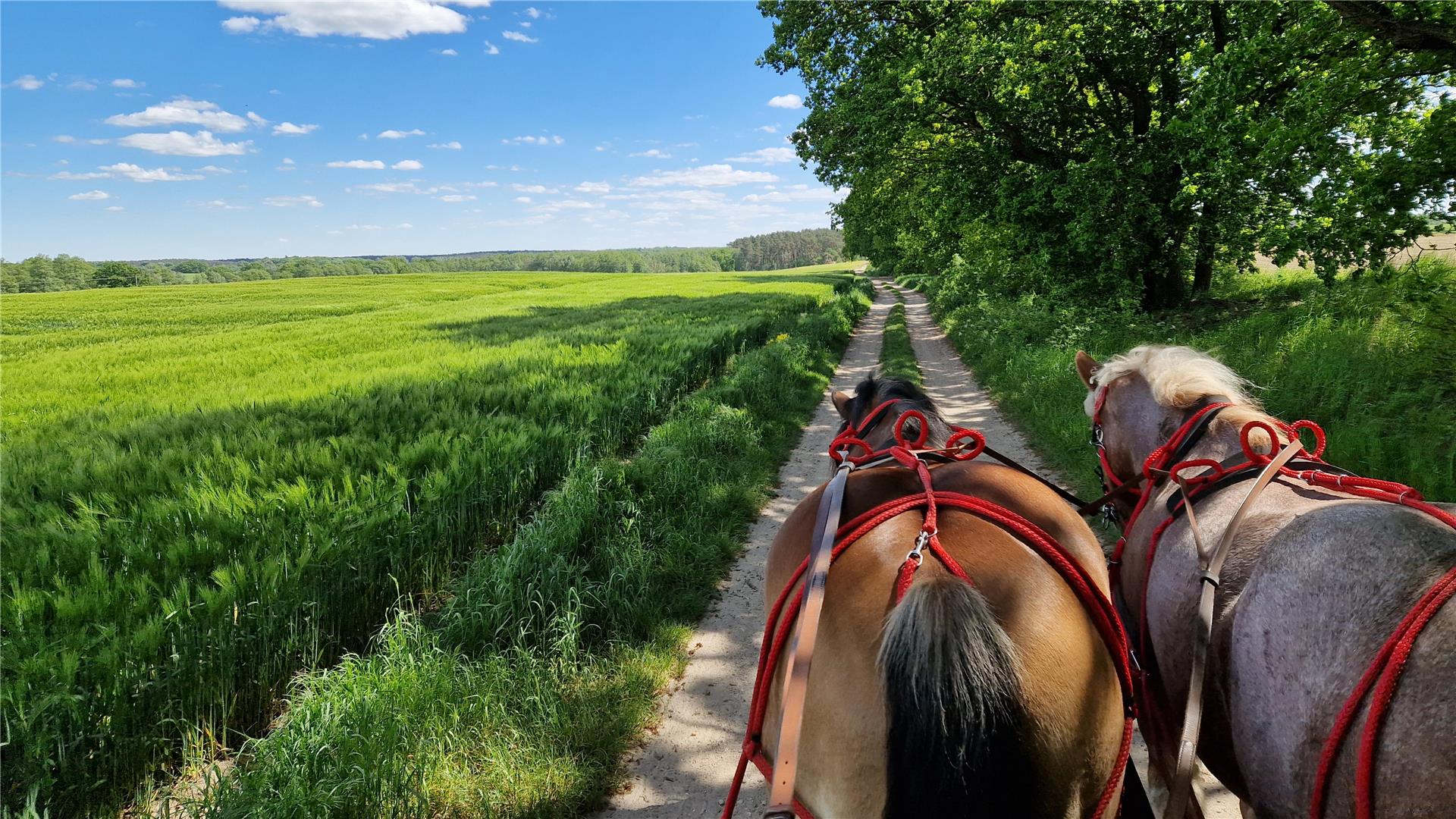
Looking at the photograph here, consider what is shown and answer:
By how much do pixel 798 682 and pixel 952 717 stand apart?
0.35m

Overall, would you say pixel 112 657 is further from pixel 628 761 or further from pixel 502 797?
pixel 628 761

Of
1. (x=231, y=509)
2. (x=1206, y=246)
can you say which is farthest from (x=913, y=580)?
(x=1206, y=246)

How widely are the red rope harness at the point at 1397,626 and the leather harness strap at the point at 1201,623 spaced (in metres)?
0.10

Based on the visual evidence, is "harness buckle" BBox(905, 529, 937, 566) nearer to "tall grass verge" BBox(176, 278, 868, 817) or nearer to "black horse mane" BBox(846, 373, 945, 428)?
"black horse mane" BBox(846, 373, 945, 428)

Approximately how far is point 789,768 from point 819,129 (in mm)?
16429

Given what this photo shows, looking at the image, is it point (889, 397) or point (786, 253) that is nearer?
point (889, 397)

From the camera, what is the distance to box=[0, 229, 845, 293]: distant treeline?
62.5 meters

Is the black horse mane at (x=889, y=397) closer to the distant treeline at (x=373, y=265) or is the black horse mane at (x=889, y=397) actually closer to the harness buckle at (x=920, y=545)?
the harness buckle at (x=920, y=545)

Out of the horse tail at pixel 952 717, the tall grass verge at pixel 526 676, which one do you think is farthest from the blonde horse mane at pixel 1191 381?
the tall grass verge at pixel 526 676

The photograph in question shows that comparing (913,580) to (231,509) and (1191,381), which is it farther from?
(231,509)

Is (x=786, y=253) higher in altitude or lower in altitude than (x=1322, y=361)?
higher

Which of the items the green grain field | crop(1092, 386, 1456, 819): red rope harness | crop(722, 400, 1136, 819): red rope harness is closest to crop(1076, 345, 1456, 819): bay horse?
crop(1092, 386, 1456, 819): red rope harness

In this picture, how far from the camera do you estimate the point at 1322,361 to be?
633cm

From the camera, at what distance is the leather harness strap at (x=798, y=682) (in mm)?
1353
